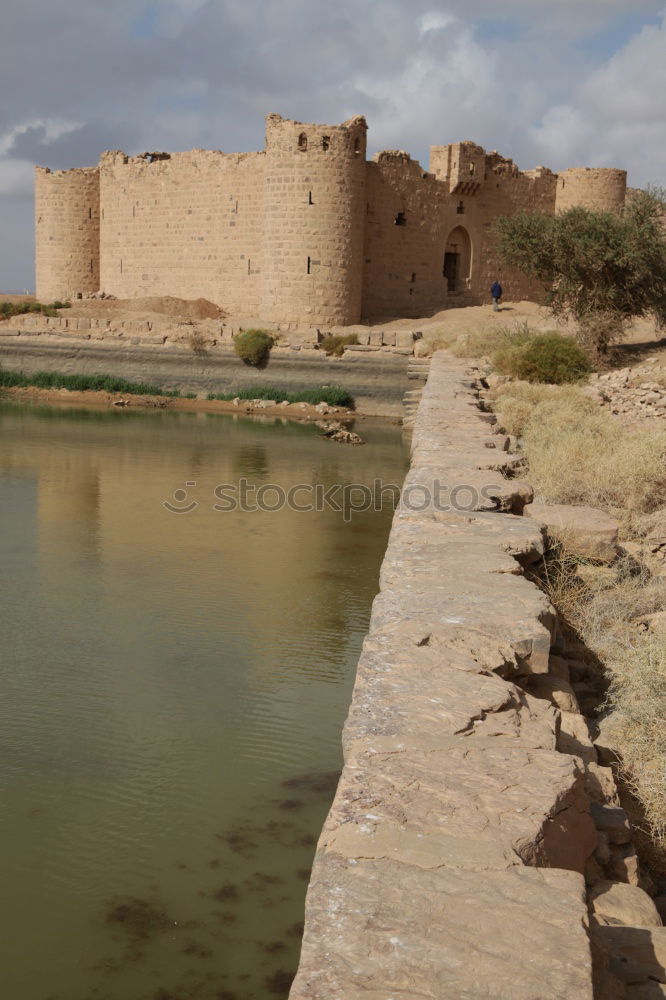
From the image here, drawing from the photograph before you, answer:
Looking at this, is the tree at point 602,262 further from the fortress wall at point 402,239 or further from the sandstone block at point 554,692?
the sandstone block at point 554,692

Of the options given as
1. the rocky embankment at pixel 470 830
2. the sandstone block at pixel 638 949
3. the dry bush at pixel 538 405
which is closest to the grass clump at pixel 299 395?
the dry bush at pixel 538 405

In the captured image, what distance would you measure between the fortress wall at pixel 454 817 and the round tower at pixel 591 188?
27.2 metres

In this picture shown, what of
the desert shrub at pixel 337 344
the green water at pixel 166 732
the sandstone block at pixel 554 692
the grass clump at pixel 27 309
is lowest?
the green water at pixel 166 732

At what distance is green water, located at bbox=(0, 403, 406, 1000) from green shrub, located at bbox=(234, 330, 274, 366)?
9.97m

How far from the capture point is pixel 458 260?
2781 centimetres

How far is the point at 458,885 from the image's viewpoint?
1.88 metres

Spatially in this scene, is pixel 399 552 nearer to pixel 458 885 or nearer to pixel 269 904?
pixel 269 904

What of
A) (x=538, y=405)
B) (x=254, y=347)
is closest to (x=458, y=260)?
(x=254, y=347)

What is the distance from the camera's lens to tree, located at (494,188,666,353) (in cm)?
1686

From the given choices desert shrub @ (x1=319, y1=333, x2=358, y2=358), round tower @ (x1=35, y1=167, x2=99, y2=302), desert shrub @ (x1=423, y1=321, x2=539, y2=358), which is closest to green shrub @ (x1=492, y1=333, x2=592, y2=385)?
desert shrub @ (x1=423, y1=321, x2=539, y2=358)

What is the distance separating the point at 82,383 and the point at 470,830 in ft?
72.6

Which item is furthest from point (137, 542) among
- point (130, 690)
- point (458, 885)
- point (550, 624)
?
point (458, 885)

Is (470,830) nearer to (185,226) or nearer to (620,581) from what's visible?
(620,581)

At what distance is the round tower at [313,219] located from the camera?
2320 centimetres
